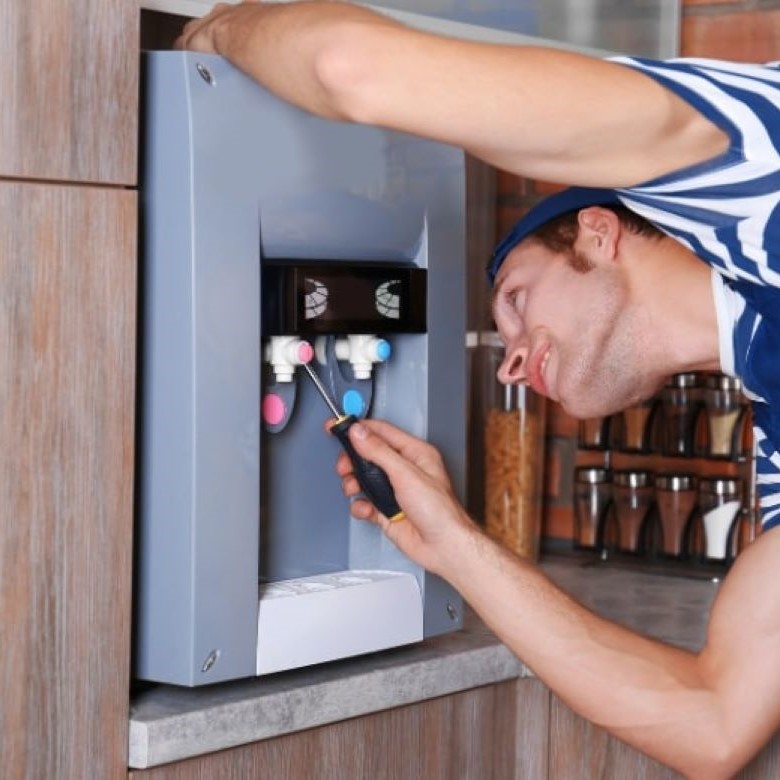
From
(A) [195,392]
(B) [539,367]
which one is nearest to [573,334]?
(B) [539,367]

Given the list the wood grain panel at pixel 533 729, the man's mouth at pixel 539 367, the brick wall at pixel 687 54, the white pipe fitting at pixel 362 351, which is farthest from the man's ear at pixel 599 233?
the brick wall at pixel 687 54

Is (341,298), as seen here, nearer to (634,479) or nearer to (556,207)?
(556,207)

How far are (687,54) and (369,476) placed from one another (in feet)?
3.37

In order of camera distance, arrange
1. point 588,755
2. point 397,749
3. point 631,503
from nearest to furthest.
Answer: point 397,749
point 588,755
point 631,503

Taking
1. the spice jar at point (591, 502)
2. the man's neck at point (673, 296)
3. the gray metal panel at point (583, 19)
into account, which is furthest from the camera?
the spice jar at point (591, 502)

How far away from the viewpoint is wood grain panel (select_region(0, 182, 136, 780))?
4.30 feet

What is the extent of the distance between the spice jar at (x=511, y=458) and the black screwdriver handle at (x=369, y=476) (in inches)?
23.4

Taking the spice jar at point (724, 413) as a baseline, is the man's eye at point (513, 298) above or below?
above

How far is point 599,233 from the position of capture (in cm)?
162

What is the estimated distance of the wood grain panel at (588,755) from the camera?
67.4 inches

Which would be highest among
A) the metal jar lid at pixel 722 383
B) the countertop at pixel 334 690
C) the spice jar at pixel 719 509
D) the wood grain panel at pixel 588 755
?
the metal jar lid at pixel 722 383

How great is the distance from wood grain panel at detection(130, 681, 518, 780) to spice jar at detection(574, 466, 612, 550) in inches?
21.8

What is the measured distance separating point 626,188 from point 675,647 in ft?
1.74

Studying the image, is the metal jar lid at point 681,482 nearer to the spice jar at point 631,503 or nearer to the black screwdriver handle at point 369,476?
the spice jar at point 631,503
